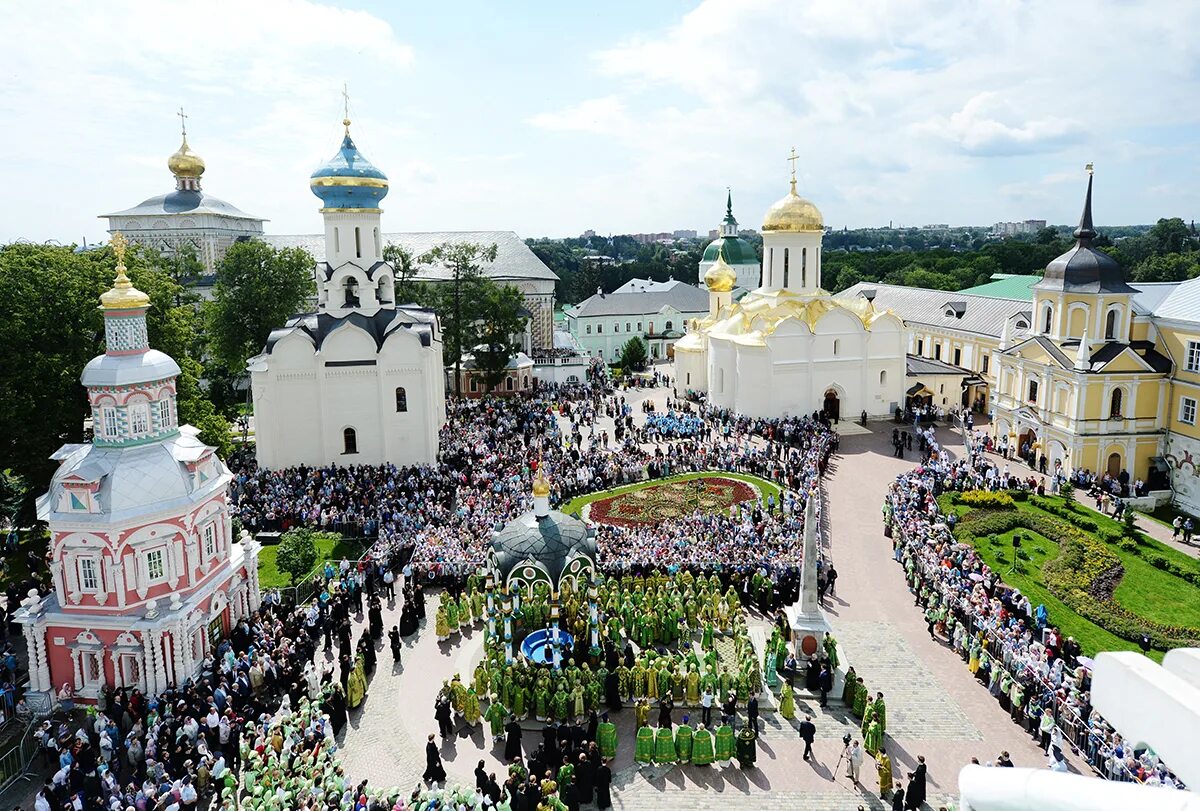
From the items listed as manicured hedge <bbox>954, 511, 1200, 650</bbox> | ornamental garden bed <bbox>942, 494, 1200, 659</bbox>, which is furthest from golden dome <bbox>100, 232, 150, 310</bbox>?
manicured hedge <bbox>954, 511, 1200, 650</bbox>

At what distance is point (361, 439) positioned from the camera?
90.5ft

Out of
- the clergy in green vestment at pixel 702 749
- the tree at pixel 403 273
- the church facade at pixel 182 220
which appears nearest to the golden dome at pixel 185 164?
the church facade at pixel 182 220

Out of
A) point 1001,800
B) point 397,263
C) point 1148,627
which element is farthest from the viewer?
point 397,263

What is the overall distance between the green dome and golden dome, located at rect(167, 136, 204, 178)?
121ft

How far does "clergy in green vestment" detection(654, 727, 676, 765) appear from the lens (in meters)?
12.7

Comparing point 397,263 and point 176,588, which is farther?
point 397,263

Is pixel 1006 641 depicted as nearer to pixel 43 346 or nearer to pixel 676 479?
pixel 676 479

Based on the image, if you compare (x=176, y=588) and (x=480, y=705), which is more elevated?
(x=176, y=588)

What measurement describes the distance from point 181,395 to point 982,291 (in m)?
41.3

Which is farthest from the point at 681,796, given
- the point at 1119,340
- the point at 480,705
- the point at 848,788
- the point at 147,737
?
the point at 1119,340

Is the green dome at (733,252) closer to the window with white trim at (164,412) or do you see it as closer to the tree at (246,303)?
the tree at (246,303)

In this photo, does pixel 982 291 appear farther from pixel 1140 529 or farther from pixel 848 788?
pixel 848 788

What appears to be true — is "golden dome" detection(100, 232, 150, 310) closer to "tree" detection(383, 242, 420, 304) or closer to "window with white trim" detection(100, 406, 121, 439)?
"window with white trim" detection(100, 406, 121, 439)

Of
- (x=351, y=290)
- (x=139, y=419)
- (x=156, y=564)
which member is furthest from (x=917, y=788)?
(x=351, y=290)
